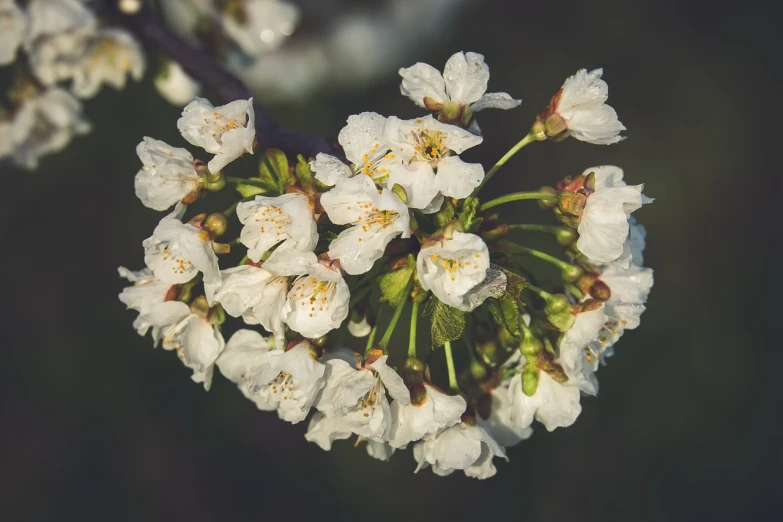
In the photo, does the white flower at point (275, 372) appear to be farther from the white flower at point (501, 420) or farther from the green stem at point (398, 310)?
the white flower at point (501, 420)

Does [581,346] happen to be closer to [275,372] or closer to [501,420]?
[501,420]

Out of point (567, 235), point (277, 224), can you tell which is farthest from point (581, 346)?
point (277, 224)

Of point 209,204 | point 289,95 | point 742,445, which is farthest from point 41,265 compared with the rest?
point 742,445

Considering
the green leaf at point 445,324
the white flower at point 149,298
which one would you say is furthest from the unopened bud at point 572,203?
the white flower at point 149,298

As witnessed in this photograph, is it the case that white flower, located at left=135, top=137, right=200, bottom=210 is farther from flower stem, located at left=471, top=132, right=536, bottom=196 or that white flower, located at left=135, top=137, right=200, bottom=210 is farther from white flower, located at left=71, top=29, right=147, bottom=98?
white flower, located at left=71, top=29, right=147, bottom=98

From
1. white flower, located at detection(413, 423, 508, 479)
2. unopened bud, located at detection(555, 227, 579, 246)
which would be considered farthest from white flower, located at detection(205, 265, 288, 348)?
unopened bud, located at detection(555, 227, 579, 246)

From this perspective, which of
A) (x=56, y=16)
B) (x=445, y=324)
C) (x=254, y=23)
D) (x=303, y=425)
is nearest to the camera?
(x=445, y=324)
